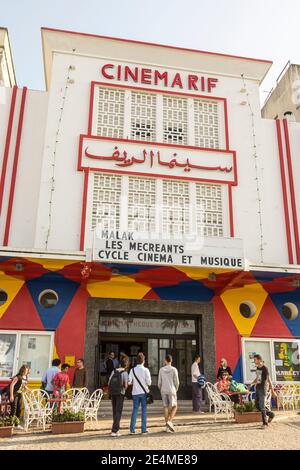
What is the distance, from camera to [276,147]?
1662cm

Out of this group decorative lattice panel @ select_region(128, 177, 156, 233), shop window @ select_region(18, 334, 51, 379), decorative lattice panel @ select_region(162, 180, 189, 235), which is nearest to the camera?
shop window @ select_region(18, 334, 51, 379)

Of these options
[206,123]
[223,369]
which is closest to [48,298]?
[223,369]

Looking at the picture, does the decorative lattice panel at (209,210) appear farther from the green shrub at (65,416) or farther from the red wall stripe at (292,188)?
the green shrub at (65,416)

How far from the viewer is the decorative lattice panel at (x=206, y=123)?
16172 mm

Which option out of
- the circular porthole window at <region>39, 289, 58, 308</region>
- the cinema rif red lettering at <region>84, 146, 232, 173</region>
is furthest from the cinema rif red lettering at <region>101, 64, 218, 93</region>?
the circular porthole window at <region>39, 289, 58, 308</region>

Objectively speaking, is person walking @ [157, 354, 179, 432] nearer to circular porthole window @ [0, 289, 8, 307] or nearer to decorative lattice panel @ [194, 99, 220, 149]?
circular porthole window @ [0, 289, 8, 307]

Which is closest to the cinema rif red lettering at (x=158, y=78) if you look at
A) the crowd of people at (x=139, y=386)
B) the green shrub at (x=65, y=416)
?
the crowd of people at (x=139, y=386)

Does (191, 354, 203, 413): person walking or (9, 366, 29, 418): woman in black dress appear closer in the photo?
(9, 366, 29, 418): woman in black dress

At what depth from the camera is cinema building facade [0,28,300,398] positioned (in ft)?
42.3

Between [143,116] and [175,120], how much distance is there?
124 cm

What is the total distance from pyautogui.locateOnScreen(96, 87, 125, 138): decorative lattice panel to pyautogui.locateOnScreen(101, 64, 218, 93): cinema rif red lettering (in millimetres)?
618
